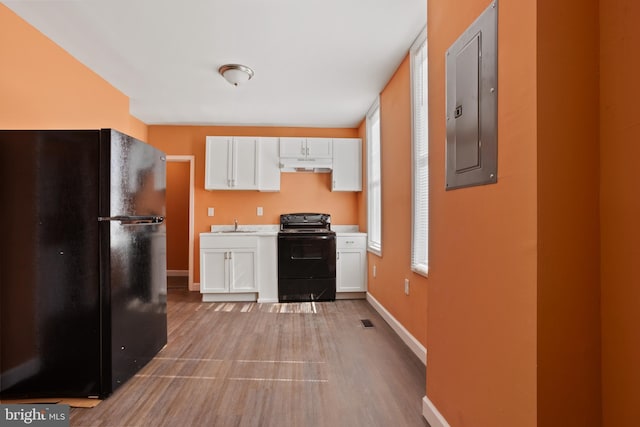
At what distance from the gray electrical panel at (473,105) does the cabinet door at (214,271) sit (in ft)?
9.93

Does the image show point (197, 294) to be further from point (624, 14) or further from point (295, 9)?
point (624, 14)

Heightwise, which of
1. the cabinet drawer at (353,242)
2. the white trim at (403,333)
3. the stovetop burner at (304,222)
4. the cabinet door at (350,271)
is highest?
the stovetop burner at (304,222)

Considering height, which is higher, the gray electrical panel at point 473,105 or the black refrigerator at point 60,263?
the gray electrical panel at point 473,105

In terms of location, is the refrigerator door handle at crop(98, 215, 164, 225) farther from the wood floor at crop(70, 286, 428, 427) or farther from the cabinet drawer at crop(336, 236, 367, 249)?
the cabinet drawer at crop(336, 236, 367, 249)

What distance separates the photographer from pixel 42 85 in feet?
7.15

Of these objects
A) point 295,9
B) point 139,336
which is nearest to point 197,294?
point 139,336

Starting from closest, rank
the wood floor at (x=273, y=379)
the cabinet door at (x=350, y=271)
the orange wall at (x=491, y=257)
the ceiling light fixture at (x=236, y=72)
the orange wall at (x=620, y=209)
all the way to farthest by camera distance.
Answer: the orange wall at (x=620, y=209) < the orange wall at (x=491, y=257) < the wood floor at (x=273, y=379) < the ceiling light fixture at (x=236, y=72) < the cabinet door at (x=350, y=271)

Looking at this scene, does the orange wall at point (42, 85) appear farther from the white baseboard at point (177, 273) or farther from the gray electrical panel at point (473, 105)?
the white baseboard at point (177, 273)

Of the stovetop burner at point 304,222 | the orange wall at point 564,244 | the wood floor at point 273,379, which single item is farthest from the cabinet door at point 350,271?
the orange wall at point 564,244

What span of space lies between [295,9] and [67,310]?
7.50 feet

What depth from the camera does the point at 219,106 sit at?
11.5ft

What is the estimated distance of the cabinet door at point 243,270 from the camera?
142 inches

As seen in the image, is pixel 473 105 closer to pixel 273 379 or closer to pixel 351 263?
pixel 273 379

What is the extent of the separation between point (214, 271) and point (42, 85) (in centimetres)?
235
